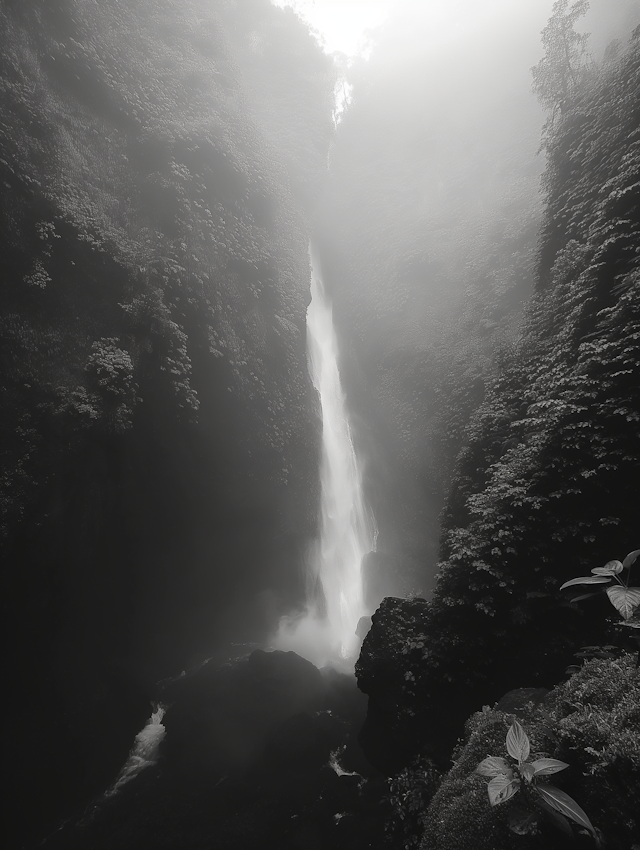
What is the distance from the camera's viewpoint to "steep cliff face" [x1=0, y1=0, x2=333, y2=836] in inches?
363

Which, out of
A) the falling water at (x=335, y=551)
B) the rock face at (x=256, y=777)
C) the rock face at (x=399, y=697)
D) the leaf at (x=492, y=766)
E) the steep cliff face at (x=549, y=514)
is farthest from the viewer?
the falling water at (x=335, y=551)

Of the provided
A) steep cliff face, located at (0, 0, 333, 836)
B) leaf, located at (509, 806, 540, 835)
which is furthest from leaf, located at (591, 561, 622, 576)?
steep cliff face, located at (0, 0, 333, 836)

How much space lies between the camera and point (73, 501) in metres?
9.79

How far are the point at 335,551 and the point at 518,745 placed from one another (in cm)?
1611

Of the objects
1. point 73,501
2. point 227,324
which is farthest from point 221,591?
point 227,324

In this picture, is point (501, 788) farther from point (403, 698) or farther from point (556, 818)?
point (403, 698)

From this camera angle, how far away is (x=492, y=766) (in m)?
2.51

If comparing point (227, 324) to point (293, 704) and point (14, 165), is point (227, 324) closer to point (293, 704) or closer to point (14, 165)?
point (14, 165)

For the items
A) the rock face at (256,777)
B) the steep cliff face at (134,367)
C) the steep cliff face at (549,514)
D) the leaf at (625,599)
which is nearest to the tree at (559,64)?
the steep cliff face at (549,514)

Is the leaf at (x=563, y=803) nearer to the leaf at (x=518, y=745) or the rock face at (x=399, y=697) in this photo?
the leaf at (x=518, y=745)

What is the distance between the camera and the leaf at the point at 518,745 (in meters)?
2.29

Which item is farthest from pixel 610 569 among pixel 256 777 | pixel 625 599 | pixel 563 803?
pixel 256 777

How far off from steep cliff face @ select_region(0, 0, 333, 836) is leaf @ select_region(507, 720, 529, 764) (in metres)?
10.2

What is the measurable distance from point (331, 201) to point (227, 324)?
Answer: 651 inches
